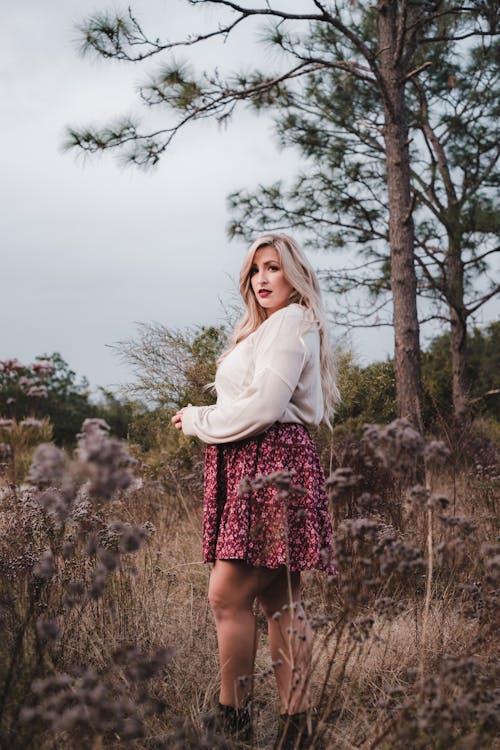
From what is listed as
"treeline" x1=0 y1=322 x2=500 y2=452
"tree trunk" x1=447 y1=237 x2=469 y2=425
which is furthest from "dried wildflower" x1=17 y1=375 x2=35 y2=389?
"tree trunk" x1=447 y1=237 x2=469 y2=425

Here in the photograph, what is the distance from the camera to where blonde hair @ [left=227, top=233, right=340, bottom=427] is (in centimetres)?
250

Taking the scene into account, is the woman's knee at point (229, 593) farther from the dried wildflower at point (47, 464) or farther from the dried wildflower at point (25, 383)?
the dried wildflower at point (47, 464)

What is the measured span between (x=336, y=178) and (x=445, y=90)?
Result: 7.92 feet

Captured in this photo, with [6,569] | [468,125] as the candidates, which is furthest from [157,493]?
[468,125]

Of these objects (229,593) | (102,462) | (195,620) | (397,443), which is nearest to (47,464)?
(102,462)

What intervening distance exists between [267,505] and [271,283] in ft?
2.66

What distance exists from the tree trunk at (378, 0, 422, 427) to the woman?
3.85 metres

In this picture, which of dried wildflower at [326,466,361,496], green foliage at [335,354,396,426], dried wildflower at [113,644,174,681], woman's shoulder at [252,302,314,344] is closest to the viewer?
dried wildflower at [113,644,174,681]

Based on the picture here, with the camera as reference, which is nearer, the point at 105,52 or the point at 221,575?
the point at 221,575

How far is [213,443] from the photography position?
2.32 metres

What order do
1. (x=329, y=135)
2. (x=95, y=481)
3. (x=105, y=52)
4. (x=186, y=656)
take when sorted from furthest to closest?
(x=329, y=135) → (x=105, y=52) → (x=186, y=656) → (x=95, y=481)

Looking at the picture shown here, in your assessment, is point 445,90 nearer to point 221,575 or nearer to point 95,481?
point 221,575

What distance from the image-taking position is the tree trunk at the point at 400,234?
618 cm

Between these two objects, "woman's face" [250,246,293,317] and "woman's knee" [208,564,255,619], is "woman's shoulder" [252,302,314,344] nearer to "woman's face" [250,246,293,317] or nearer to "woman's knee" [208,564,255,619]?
Result: "woman's face" [250,246,293,317]
